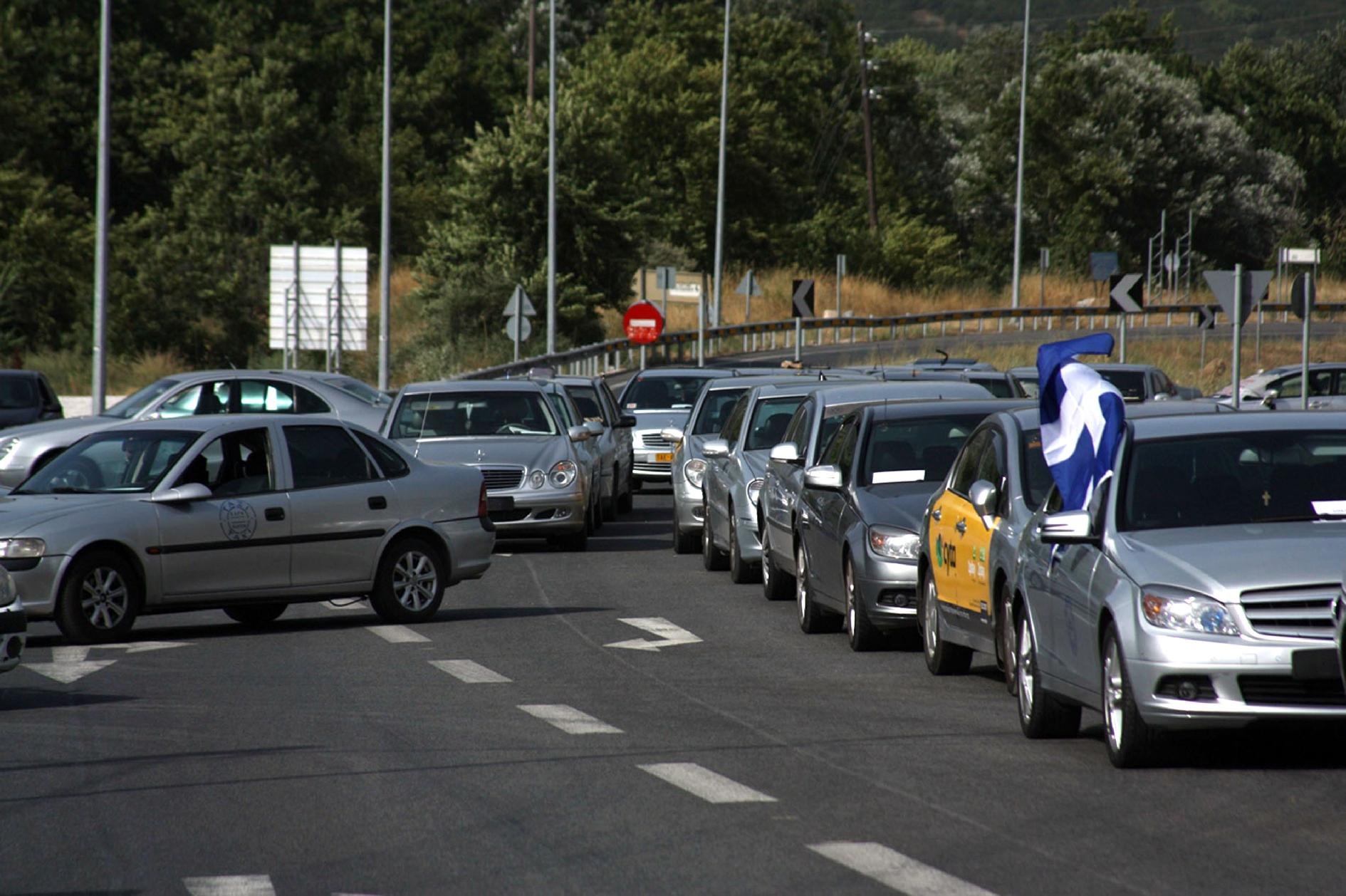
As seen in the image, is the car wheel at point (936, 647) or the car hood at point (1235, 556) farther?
the car wheel at point (936, 647)

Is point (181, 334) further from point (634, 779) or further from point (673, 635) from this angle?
point (634, 779)

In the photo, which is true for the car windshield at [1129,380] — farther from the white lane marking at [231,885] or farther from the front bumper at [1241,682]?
the white lane marking at [231,885]

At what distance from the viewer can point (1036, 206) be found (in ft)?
308

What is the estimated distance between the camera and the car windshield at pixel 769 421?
19.1 m

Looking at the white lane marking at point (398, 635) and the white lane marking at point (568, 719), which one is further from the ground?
the white lane marking at point (568, 719)

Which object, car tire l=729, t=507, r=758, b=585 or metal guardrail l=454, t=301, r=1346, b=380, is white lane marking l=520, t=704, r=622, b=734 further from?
metal guardrail l=454, t=301, r=1346, b=380

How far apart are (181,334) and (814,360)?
59.3ft

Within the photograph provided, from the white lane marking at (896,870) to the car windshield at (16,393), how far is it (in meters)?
25.7

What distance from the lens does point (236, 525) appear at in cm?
1467

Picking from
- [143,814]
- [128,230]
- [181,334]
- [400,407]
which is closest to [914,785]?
[143,814]

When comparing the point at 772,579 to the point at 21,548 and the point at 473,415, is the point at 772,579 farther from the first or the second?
the point at 473,415

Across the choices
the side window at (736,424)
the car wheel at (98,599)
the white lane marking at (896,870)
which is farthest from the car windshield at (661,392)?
the white lane marking at (896,870)

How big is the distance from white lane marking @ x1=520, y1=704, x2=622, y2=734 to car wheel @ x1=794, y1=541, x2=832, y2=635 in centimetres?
374

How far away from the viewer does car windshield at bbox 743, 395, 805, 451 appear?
754 inches
